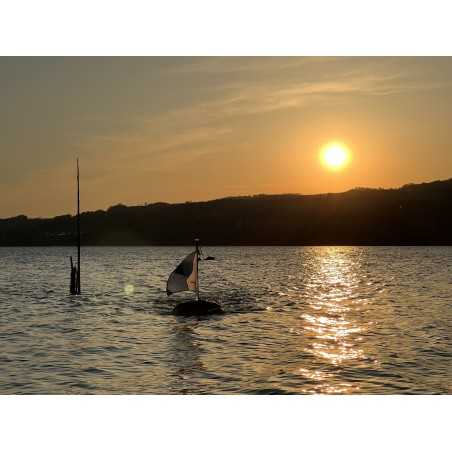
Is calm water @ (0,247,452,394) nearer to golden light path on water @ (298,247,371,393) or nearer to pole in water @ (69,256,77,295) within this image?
golden light path on water @ (298,247,371,393)

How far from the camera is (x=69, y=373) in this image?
19.4m

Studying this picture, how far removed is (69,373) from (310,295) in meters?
35.8

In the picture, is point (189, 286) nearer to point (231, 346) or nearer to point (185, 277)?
point (185, 277)

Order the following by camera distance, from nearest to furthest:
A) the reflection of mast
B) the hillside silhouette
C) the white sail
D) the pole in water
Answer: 1. the reflection of mast
2. the white sail
3. the pole in water
4. the hillside silhouette

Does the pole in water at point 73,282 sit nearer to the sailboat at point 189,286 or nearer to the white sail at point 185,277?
the sailboat at point 189,286

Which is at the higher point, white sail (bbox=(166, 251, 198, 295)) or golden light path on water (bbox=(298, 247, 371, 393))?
white sail (bbox=(166, 251, 198, 295))

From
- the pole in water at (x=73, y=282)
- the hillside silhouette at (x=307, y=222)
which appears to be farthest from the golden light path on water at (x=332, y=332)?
the hillside silhouette at (x=307, y=222)
